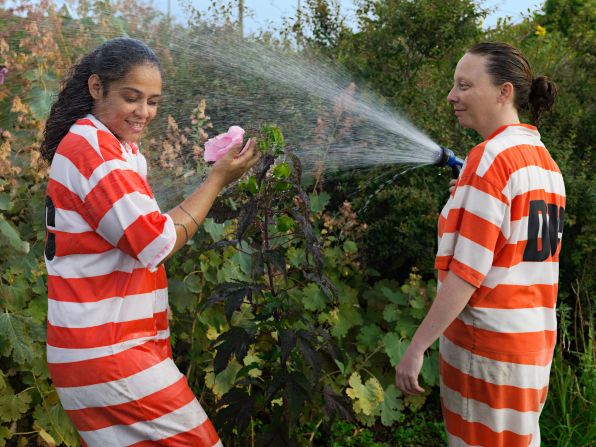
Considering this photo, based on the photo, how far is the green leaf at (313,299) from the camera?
3293mm

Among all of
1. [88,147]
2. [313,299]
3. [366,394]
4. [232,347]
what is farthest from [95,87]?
[366,394]

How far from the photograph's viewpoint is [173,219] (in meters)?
1.73

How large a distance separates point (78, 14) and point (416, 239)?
7.27ft

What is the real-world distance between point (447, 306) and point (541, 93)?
738 millimetres

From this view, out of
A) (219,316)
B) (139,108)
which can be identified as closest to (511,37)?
(219,316)

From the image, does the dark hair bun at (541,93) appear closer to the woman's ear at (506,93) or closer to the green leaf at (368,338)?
the woman's ear at (506,93)

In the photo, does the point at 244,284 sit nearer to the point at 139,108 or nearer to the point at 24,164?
the point at 139,108

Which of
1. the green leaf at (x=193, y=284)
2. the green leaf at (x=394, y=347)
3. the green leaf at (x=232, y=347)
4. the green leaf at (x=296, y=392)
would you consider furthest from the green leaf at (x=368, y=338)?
the green leaf at (x=232, y=347)

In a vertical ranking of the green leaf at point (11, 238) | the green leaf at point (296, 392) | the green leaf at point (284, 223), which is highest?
the green leaf at point (284, 223)

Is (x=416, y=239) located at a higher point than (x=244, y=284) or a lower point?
lower

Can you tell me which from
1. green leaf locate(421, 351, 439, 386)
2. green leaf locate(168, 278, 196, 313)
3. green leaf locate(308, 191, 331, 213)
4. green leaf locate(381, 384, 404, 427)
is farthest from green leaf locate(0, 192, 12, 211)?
green leaf locate(421, 351, 439, 386)

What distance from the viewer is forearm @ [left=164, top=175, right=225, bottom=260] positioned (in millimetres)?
1714

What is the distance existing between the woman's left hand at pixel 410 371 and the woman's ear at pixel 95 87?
42.1 inches

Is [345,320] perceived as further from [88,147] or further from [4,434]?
[88,147]
